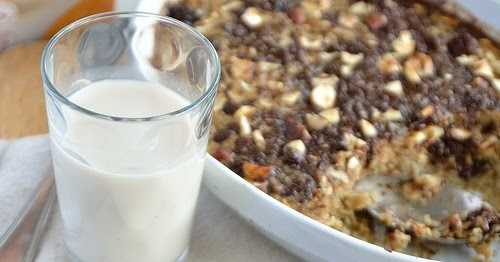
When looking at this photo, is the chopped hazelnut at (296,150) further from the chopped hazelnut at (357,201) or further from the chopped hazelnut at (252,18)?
the chopped hazelnut at (252,18)

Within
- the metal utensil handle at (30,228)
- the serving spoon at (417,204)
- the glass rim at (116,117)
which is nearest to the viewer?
the glass rim at (116,117)

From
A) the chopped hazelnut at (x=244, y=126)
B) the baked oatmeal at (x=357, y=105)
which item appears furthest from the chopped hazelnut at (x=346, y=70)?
the chopped hazelnut at (x=244, y=126)

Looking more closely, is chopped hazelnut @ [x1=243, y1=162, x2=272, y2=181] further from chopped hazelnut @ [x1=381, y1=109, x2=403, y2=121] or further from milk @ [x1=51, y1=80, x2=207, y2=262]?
chopped hazelnut @ [x1=381, y1=109, x2=403, y2=121]

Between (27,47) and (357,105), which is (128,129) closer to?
(357,105)

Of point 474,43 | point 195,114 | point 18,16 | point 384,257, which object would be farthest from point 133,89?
point 474,43

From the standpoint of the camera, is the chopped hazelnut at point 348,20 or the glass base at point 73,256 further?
the chopped hazelnut at point 348,20

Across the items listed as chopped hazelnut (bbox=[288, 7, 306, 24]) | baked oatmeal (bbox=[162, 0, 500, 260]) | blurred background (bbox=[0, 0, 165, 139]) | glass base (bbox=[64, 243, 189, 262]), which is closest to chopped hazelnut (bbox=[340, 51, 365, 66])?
baked oatmeal (bbox=[162, 0, 500, 260])

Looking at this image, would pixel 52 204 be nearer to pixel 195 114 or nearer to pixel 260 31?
pixel 195 114

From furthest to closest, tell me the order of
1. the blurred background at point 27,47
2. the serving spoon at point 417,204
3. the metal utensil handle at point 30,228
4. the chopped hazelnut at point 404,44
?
the chopped hazelnut at point 404,44, the blurred background at point 27,47, the serving spoon at point 417,204, the metal utensil handle at point 30,228

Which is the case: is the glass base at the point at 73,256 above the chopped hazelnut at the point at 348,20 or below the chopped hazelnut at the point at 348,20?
below
